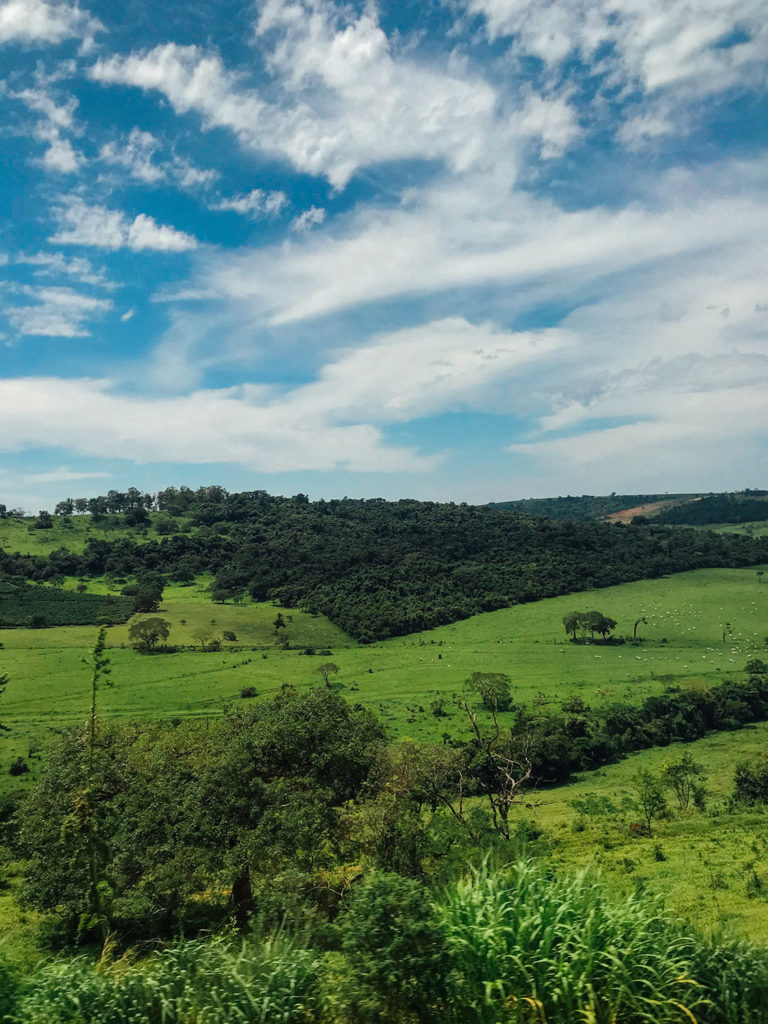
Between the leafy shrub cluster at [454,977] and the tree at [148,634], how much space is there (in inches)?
4032

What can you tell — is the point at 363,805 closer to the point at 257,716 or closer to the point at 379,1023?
the point at 257,716

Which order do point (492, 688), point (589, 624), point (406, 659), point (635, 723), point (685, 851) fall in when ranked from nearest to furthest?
1. point (685, 851)
2. point (635, 723)
3. point (492, 688)
4. point (406, 659)
5. point (589, 624)

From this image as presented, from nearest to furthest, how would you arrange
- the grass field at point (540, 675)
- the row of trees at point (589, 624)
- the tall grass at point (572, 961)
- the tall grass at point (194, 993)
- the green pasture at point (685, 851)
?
the tall grass at point (572, 961) → the tall grass at point (194, 993) → the green pasture at point (685, 851) → the grass field at point (540, 675) → the row of trees at point (589, 624)

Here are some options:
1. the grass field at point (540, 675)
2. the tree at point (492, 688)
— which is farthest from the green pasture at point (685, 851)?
the tree at point (492, 688)

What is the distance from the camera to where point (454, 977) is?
7.61 metres

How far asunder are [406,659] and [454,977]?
315 feet

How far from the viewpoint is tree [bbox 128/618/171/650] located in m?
103

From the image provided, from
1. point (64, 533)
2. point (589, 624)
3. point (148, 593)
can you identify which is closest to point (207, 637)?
point (148, 593)

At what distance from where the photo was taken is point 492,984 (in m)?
7.32

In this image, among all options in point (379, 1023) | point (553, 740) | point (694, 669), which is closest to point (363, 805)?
point (379, 1023)

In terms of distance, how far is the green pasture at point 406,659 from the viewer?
77.6 meters

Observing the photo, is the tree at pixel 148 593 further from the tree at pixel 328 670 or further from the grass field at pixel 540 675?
the tree at pixel 328 670

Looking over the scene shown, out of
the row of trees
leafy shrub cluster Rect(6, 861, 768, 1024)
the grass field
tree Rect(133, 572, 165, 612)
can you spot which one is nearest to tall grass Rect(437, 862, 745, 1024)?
leafy shrub cluster Rect(6, 861, 768, 1024)

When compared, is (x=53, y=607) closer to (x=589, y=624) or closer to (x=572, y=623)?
(x=572, y=623)
